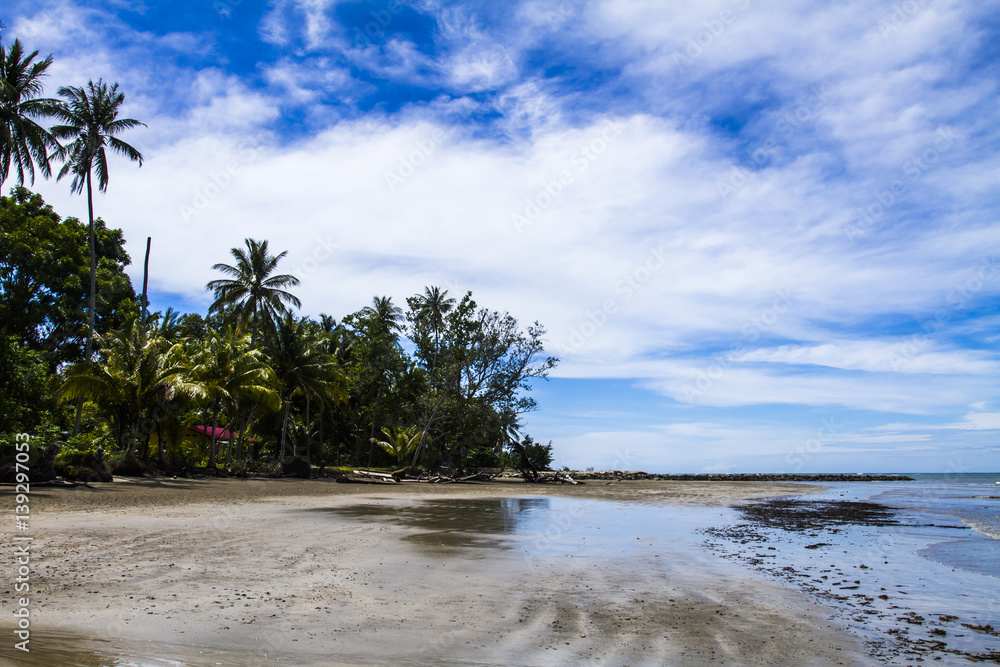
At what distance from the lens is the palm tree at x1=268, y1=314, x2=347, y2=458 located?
36.2 metres

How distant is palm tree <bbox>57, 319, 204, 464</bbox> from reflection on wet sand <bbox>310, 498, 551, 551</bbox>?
479 inches

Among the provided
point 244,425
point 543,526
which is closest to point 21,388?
point 244,425

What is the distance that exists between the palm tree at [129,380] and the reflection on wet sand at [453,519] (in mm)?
12169

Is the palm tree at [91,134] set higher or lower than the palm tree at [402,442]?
higher

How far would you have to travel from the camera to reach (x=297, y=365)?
36312 millimetres

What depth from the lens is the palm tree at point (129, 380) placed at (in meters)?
22.8

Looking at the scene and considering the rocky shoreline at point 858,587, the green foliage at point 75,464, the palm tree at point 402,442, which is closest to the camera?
the rocky shoreline at point 858,587

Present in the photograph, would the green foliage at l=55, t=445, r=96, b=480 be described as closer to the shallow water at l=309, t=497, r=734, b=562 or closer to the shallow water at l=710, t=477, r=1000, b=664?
the shallow water at l=309, t=497, r=734, b=562

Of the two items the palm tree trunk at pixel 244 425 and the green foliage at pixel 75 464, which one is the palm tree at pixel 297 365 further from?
the green foliage at pixel 75 464

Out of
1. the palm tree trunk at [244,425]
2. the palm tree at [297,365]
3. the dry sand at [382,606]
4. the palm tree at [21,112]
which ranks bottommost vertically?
the dry sand at [382,606]

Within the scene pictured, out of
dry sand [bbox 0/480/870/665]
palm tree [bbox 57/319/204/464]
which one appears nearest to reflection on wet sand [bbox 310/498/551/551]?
dry sand [bbox 0/480/870/665]

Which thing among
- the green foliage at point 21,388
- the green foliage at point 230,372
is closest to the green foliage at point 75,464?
the green foliage at point 230,372

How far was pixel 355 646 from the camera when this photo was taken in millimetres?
4551

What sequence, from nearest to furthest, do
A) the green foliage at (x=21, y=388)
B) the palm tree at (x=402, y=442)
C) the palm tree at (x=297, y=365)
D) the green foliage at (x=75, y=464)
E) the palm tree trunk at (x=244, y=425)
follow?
the green foliage at (x=75, y=464) < the green foliage at (x=21, y=388) < the palm tree trunk at (x=244, y=425) < the palm tree at (x=297, y=365) < the palm tree at (x=402, y=442)
